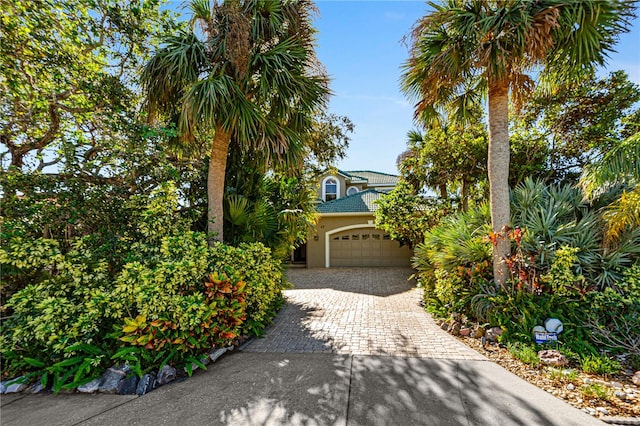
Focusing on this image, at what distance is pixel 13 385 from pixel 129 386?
1562mm

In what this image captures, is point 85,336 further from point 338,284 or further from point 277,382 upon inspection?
point 338,284

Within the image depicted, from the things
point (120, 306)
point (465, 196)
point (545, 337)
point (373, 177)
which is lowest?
point (545, 337)

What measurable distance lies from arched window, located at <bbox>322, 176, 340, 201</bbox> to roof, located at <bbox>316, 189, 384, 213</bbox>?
71.4 inches

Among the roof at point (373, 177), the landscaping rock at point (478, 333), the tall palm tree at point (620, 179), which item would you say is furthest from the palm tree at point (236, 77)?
the roof at point (373, 177)

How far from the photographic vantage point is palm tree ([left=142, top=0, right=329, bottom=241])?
15.8 feet

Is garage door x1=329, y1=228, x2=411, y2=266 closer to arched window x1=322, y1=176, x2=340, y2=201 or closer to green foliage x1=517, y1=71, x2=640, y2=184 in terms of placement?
arched window x1=322, y1=176, x2=340, y2=201

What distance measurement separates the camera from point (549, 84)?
5.51 m

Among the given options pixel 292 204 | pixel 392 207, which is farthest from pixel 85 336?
pixel 392 207

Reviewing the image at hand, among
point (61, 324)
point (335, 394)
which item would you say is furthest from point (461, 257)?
point (61, 324)

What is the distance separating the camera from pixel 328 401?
3037mm

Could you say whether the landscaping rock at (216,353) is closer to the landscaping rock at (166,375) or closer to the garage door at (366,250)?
the landscaping rock at (166,375)

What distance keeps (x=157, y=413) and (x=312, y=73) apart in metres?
6.37

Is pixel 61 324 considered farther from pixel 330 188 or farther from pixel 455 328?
pixel 330 188

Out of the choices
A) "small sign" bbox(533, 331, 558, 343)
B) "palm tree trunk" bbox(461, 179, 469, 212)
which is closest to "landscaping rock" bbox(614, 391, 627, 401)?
"small sign" bbox(533, 331, 558, 343)
